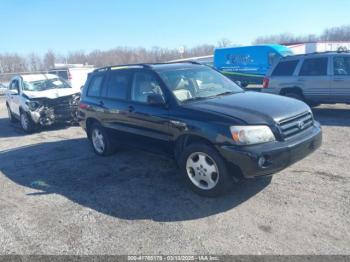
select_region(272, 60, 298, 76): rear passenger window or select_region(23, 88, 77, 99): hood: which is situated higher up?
select_region(272, 60, 298, 76): rear passenger window

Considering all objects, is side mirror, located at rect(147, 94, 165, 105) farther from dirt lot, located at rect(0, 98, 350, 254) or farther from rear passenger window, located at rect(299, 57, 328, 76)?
rear passenger window, located at rect(299, 57, 328, 76)

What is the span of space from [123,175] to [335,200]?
3316 mm

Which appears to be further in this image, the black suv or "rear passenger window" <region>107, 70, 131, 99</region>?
"rear passenger window" <region>107, 70, 131, 99</region>

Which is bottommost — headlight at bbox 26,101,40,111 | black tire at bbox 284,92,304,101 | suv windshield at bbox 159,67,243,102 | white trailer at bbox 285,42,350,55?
black tire at bbox 284,92,304,101

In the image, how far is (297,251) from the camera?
315 cm

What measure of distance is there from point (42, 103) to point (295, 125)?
834 centimetres

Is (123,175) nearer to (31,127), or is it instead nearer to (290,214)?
(290,214)

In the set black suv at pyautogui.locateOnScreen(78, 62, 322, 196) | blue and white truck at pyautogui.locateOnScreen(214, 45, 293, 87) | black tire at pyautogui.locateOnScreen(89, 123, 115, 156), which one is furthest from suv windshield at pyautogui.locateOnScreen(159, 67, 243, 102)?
blue and white truck at pyautogui.locateOnScreen(214, 45, 293, 87)

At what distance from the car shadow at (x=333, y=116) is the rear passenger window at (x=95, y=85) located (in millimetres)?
5866

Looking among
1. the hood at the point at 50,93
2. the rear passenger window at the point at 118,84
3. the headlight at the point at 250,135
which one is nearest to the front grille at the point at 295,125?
the headlight at the point at 250,135

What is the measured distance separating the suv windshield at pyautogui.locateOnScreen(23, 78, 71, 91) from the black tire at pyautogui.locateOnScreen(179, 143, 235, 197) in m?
8.19

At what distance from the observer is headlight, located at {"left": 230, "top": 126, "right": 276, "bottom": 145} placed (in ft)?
12.8

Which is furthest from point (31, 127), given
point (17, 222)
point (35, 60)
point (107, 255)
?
point (35, 60)

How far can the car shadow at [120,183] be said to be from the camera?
4.24 m
